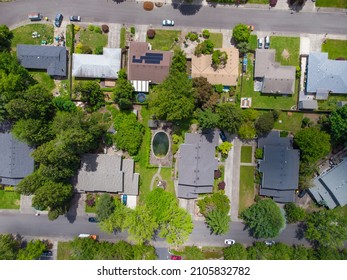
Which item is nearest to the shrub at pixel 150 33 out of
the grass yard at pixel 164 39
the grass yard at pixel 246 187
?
the grass yard at pixel 164 39

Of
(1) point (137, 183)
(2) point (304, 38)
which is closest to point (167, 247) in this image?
(1) point (137, 183)

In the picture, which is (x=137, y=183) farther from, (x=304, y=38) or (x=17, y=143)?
(x=304, y=38)

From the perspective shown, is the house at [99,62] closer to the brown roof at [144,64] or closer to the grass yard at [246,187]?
the brown roof at [144,64]

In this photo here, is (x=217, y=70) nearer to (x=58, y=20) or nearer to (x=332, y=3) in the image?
(x=332, y=3)

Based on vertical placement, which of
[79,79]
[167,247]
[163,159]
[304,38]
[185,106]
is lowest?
[167,247]

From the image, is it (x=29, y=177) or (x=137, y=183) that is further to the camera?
(x=137, y=183)

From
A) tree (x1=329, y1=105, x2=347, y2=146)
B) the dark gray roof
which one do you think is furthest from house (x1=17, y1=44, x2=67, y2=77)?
tree (x1=329, y1=105, x2=347, y2=146)

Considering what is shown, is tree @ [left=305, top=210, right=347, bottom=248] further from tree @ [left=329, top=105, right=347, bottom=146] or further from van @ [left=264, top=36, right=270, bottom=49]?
van @ [left=264, top=36, right=270, bottom=49]

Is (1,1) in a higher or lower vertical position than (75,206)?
higher
